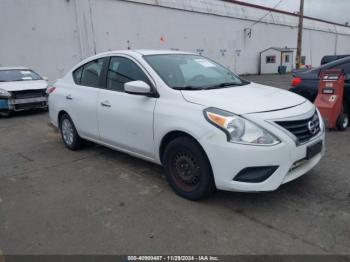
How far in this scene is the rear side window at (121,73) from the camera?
404 cm

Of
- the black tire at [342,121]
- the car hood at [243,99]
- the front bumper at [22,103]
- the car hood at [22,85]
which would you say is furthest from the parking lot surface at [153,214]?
the car hood at [22,85]

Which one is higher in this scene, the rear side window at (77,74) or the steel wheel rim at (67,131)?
the rear side window at (77,74)

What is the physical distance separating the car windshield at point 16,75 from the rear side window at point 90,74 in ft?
19.8

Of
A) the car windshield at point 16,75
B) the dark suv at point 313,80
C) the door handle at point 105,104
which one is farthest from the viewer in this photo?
the car windshield at point 16,75

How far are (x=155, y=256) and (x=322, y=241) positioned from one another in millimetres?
1441

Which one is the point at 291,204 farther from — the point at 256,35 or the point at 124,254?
the point at 256,35

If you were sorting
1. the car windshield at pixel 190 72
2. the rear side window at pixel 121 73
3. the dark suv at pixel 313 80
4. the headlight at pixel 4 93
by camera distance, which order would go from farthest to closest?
the headlight at pixel 4 93, the dark suv at pixel 313 80, the rear side window at pixel 121 73, the car windshield at pixel 190 72

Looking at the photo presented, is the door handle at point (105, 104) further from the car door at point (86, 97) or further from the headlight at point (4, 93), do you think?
the headlight at point (4, 93)

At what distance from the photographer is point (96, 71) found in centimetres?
480

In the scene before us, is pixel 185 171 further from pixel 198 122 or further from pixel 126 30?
pixel 126 30

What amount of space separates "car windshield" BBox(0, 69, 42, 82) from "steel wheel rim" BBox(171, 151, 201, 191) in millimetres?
8657

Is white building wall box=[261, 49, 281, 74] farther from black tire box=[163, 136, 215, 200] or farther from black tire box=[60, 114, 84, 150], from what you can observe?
black tire box=[163, 136, 215, 200]

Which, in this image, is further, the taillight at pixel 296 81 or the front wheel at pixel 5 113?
the front wheel at pixel 5 113

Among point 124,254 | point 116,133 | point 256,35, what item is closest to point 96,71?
point 116,133
